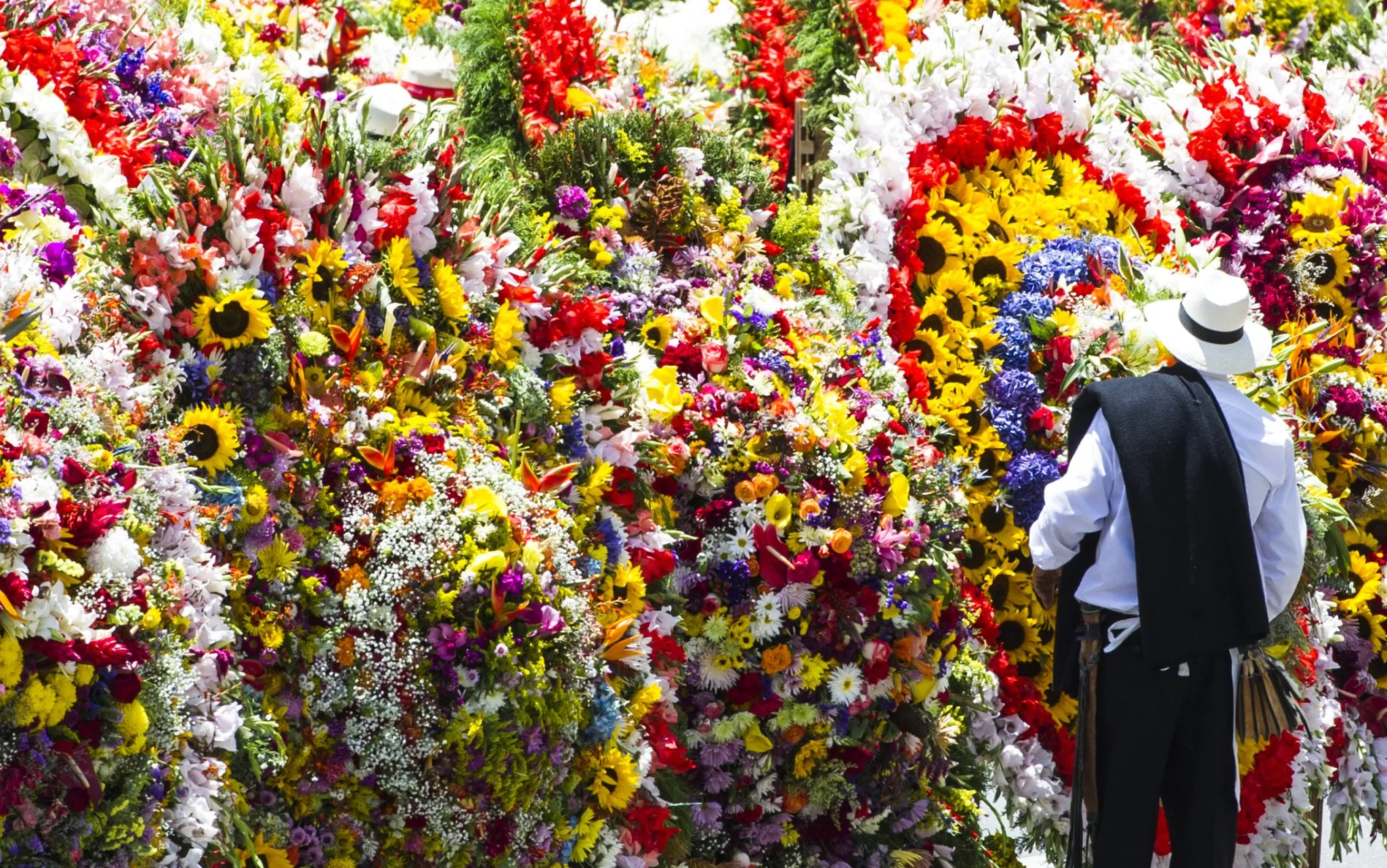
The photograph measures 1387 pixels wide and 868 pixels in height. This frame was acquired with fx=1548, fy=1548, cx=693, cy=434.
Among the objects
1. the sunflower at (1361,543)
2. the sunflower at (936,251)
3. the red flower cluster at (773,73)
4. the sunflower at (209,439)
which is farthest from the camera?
the red flower cluster at (773,73)

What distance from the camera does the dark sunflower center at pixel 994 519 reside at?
4410 millimetres

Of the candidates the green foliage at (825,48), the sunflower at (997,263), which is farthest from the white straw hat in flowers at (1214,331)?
the green foliage at (825,48)

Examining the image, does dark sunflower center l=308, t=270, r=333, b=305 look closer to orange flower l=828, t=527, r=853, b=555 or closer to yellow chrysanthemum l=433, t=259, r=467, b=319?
yellow chrysanthemum l=433, t=259, r=467, b=319

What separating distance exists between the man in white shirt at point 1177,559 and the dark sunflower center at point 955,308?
874 mm

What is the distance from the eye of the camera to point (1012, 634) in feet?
14.6

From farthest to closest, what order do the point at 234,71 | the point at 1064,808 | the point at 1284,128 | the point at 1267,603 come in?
the point at 1284,128 < the point at 1064,808 < the point at 234,71 < the point at 1267,603

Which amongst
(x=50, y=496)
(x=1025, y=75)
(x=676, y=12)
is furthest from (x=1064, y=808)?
(x=676, y=12)

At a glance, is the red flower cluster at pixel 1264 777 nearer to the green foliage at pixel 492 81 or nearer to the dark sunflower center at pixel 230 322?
Answer: the green foliage at pixel 492 81

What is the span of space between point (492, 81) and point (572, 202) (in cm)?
63

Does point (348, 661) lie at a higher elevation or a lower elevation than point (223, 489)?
lower

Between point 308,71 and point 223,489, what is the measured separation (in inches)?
90.5

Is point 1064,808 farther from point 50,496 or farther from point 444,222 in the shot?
→ point 50,496

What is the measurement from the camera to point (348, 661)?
2928mm

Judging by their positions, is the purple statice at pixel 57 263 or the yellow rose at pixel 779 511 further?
the yellow rose at pixel 779 511
